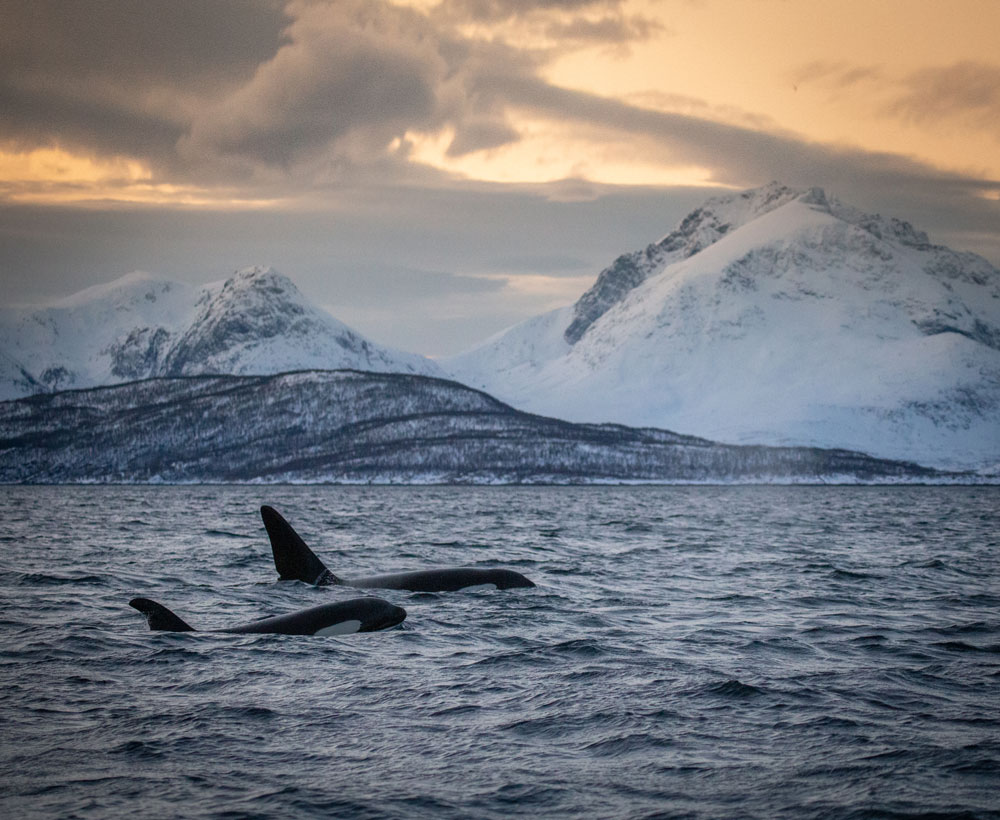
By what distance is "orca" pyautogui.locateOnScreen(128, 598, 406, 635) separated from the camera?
20.3 metres

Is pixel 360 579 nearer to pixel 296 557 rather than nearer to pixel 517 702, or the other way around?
pixel 296 557

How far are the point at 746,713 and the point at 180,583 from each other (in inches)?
754

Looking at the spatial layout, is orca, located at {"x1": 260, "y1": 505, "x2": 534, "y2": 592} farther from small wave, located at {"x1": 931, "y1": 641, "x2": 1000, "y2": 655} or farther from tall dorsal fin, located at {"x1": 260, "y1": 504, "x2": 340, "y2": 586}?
small wave, located at {"x1": 931, "y1": 641, "x2": 1000, "y2": 655}

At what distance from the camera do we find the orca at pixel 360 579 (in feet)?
90.7

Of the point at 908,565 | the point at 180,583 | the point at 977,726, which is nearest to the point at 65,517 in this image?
the point at 180,583

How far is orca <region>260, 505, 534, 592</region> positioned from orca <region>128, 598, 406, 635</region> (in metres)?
6.44

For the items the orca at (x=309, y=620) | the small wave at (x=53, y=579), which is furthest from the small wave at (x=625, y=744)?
the small wave at (x=53, y=579)

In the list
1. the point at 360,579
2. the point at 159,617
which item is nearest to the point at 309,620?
the point at 159,617

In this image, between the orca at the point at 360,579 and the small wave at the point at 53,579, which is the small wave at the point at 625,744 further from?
the small wave at the point at 53,579

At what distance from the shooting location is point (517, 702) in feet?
50.6

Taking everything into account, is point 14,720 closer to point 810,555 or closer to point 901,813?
point 901,813

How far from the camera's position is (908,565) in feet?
124

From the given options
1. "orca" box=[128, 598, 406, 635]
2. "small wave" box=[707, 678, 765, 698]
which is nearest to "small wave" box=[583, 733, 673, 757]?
"small wave" box=[707, 678, 765, 698]

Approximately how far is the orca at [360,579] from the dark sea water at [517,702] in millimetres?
519
